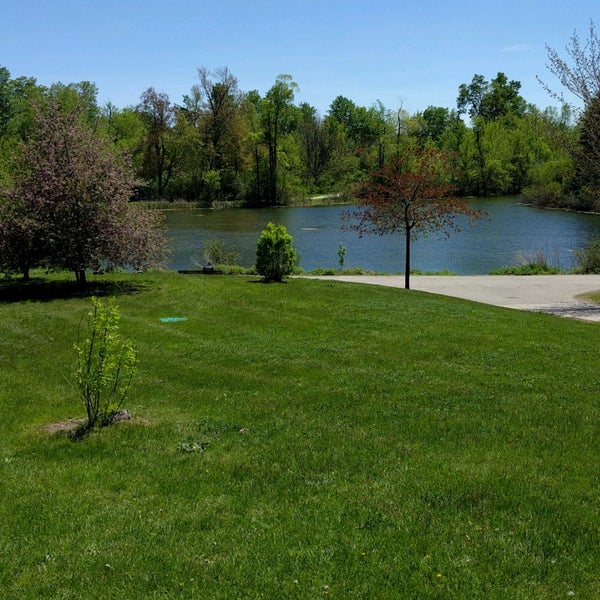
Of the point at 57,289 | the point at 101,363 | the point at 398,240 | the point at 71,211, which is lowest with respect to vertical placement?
the point at 57,289

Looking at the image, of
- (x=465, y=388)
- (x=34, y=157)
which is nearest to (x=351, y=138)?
(x=34, y=157)

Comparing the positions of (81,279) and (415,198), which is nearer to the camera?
(81,279)

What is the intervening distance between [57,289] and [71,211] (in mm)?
2464

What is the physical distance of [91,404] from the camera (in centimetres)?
757

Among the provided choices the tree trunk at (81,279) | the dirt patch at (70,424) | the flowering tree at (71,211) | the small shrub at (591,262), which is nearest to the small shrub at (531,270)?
the small shrub at (591,262)

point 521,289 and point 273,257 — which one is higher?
point 273,257

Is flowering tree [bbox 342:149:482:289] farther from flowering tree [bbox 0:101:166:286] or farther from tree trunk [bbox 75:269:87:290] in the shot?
tree trunk [bbox 75:269:87:290]

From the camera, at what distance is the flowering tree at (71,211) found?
16.1 metres

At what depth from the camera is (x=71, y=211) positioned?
16250mm

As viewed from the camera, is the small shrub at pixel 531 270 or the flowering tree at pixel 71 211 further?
the small shrub at pixel 531 270

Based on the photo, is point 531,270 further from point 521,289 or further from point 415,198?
point 415,198

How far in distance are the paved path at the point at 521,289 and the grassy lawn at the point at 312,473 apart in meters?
6.54

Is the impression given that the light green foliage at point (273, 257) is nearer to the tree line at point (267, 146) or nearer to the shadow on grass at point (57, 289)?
the shadow on grass at point (57, 289)

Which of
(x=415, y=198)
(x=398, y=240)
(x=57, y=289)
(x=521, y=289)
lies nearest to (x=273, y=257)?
(x=415, y=198)
